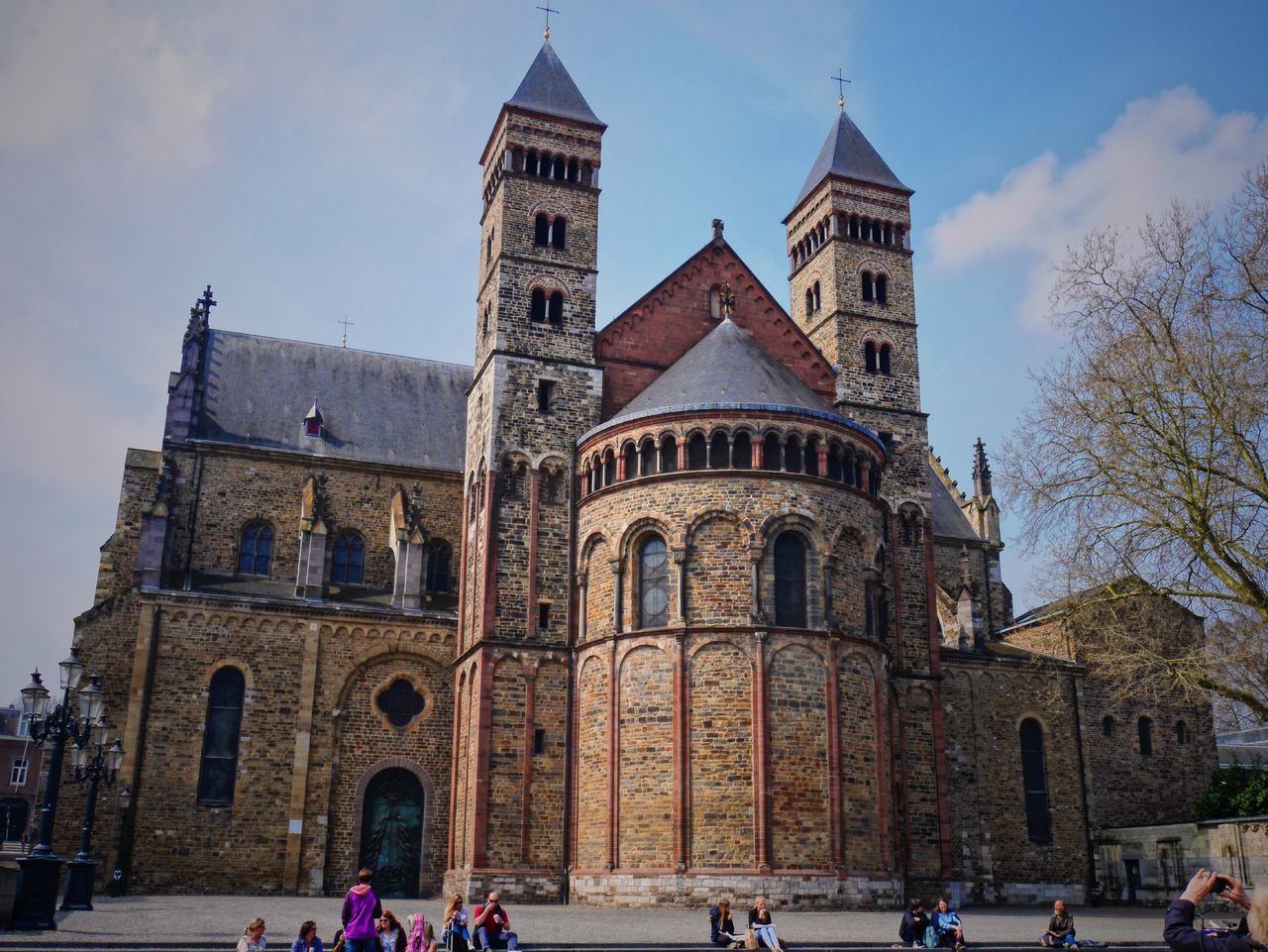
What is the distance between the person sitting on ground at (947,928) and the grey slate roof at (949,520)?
26962mm

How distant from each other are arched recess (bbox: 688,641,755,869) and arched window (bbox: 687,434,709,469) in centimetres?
463

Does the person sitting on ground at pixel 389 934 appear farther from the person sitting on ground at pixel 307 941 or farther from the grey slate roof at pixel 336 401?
the grey slate roof at pixel 336 401

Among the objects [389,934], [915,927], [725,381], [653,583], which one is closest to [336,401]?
[725,381]

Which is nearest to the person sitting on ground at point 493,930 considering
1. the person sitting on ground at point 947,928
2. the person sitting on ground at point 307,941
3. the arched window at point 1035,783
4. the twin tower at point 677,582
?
the person sitting on ground at point 307,941

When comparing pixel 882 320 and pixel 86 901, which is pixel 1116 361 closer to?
pixel 882 320

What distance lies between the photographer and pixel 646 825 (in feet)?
92.7

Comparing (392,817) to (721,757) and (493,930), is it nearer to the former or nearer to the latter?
(721,757)

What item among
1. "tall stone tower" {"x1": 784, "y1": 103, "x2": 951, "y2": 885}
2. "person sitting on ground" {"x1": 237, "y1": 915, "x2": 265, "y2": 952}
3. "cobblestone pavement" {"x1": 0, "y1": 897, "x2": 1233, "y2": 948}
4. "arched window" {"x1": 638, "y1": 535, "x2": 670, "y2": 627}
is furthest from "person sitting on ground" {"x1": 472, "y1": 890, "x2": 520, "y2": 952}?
"tall stone tower" {"x1": 784, "y1": 103, "x2": 951, "y2": 885}

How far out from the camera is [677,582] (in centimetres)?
2961

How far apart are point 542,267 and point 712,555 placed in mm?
10957

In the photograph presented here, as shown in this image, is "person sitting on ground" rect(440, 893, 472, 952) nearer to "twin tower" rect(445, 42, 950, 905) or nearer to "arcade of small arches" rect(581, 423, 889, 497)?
"twin tower" rect(445, 42, 950, 905)

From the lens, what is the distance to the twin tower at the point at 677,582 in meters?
28.2

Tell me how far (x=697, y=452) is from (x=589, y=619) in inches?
210

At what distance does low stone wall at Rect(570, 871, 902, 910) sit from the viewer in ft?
88.9
